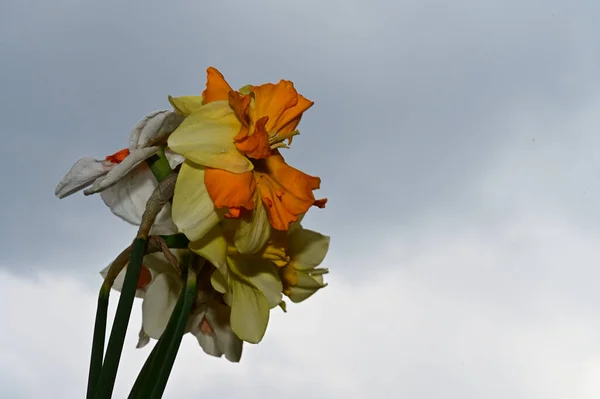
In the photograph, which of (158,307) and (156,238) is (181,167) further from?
(158,307)

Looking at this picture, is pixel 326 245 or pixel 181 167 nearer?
pixel 181 167

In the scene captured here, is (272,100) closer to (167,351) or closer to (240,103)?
(240,103)

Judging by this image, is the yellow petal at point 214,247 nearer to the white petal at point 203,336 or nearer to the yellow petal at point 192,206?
the yellow petal at point 192,206

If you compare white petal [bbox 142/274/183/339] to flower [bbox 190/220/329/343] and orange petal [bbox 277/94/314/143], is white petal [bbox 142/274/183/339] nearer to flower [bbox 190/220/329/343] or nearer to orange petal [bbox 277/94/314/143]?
flower [bbox 190/220/329/343]

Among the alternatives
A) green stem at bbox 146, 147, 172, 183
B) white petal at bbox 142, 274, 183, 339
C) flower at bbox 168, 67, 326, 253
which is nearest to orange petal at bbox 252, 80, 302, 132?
flower at bbox 168, 67, 326, 253

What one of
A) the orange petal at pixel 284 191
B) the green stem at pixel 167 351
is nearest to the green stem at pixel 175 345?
the green stem at pixel 167 351

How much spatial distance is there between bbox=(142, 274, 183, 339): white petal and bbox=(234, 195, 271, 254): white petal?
0.47 ft

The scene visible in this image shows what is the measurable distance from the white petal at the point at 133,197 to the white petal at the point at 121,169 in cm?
4

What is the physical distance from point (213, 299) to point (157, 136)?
20 centimetres

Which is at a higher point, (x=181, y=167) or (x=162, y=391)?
(x=181, y=167)

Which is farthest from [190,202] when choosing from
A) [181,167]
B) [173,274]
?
[173,274]

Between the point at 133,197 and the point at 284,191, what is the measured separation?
0.19m

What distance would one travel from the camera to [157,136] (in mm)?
649

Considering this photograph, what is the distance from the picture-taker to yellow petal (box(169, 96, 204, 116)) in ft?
2.08
